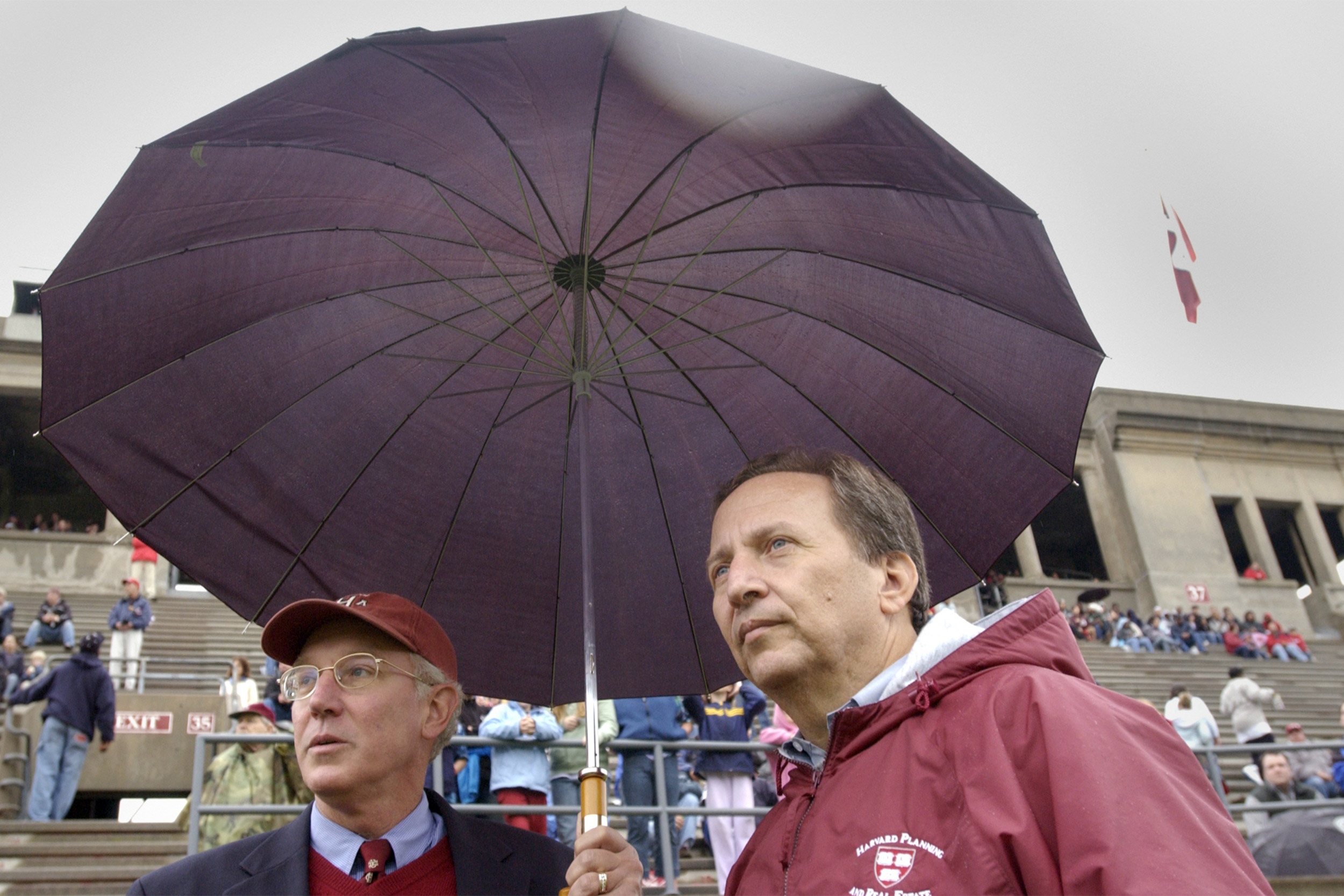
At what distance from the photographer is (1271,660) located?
2538 centimetres

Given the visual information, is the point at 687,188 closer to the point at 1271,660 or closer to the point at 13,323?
the point at 1271,660

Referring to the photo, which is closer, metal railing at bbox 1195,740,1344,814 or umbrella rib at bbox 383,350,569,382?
umbrella rib at bbox 383,350,569,382

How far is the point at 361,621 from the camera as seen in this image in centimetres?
284

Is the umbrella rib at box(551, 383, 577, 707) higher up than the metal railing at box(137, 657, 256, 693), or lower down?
lower down

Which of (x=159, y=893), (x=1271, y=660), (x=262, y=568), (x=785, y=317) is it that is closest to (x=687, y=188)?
(x=785, y=317)

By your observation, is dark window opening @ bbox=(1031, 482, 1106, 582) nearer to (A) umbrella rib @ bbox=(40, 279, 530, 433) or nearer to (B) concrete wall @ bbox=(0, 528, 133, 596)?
(B) concrete wall @ bbox=(0, 528, 133, 596)

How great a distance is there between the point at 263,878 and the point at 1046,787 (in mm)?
1891

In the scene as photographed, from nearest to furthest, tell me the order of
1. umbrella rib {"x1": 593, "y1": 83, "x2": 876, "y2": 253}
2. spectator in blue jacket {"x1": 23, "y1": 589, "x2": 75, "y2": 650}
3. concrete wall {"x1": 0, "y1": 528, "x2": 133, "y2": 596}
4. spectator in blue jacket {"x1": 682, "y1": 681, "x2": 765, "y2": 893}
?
umbrella rib {"x1": 593, "y1": 83, "x2": 876, "y2": 253}
spectator in blue jacket {"x1": 682, "y1": 681, "x2": 765, "y2": 893}
spectator in blue jacket {"x1": 23, "y1": 589, "x2": 75, "y2": 650}
concrete wall {"x1": 0, "y1": 528, "x2": 133, "y2": 596}

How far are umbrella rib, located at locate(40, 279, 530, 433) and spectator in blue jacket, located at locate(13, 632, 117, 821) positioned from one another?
7834 mm

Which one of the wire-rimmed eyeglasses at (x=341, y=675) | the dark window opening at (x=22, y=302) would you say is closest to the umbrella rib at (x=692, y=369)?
the wire-rimmed eyeglasses at (x=341, y=675)

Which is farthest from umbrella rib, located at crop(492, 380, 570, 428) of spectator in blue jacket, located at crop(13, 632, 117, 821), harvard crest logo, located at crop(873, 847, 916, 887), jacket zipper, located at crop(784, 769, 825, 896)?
spectator in blue jacket, located at crop(13, 632, 117, 821)

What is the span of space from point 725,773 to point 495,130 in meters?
5.68

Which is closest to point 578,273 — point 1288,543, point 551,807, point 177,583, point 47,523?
point 551,807

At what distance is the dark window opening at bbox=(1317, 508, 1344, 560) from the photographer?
37.6 metres
